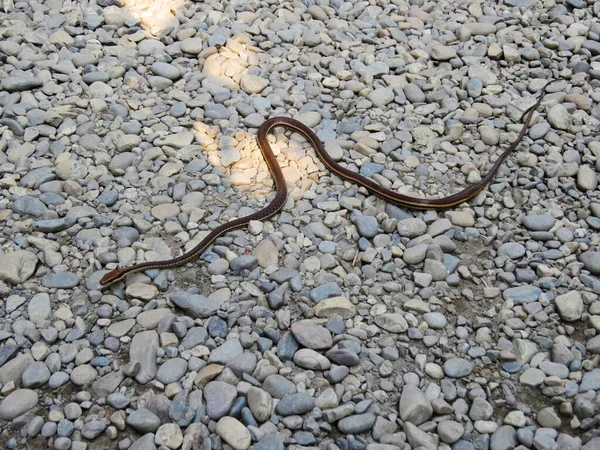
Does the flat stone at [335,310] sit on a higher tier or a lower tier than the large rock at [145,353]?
higher

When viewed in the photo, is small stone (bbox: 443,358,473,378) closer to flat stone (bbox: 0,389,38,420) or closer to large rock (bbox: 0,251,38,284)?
flat stone (bbox: 0,389,38,420)

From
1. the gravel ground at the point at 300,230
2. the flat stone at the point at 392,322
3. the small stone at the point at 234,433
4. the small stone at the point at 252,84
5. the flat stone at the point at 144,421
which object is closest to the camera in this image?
the small stone at the point at 234,433

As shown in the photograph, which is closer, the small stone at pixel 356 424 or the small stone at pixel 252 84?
the small stone at pixel 356 424

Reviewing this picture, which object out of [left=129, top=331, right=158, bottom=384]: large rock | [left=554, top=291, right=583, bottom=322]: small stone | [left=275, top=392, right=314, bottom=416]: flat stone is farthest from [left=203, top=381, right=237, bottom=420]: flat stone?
[left=554, top=291, right=583, bottom=322]: small stone

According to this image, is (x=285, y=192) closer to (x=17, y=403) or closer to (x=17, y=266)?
(x=17, y=266)

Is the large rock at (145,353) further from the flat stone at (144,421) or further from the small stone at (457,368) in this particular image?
the small stone at (457,368)

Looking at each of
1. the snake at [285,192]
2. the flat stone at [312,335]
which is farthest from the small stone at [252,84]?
the flat stone at [312,335]
